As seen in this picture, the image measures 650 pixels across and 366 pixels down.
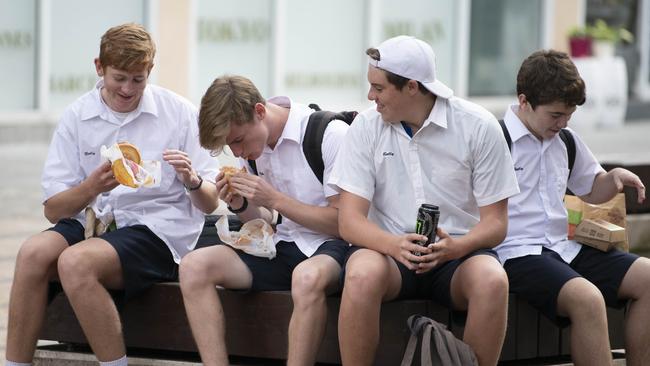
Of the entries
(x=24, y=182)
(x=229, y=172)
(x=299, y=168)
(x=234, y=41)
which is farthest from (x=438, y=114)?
(x=234, y=41)

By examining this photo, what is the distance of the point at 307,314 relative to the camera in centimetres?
473

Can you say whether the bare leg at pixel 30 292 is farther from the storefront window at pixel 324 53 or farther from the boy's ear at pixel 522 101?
the storefront window at pixel 324 53

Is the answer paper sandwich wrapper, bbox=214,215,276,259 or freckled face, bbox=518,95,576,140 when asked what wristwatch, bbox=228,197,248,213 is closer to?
paper sandwich wrapper, bbox=214,215,276,259

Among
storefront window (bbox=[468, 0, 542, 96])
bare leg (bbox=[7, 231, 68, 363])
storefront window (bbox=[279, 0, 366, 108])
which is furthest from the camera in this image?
storefront window (bbox=[468, 0, 542, 96])

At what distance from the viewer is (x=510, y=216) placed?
17.2 ft

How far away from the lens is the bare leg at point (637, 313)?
5.04m

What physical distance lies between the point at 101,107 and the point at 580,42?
12.6 metres

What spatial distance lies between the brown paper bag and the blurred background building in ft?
27.9

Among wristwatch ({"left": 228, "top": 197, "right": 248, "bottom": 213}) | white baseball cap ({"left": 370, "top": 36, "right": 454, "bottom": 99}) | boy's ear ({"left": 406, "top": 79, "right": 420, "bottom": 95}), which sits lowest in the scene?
wristwatch ({"left": 228, "top": 197, "right": 248, "bottom": 213})

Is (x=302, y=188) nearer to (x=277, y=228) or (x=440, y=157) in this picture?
(x=277, y=228)

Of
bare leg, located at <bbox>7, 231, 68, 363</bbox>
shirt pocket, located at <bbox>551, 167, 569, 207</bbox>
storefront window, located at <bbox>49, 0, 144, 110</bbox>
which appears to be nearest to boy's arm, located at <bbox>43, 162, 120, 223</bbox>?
bare leg, located at <bbox>7, 231, 68, 363</bbox>

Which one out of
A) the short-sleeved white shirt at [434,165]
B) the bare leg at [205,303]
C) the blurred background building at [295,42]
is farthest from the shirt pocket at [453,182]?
the blurred background building at [295,42]

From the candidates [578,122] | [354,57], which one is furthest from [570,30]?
[354,57]

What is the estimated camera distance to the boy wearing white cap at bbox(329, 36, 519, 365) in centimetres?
472
